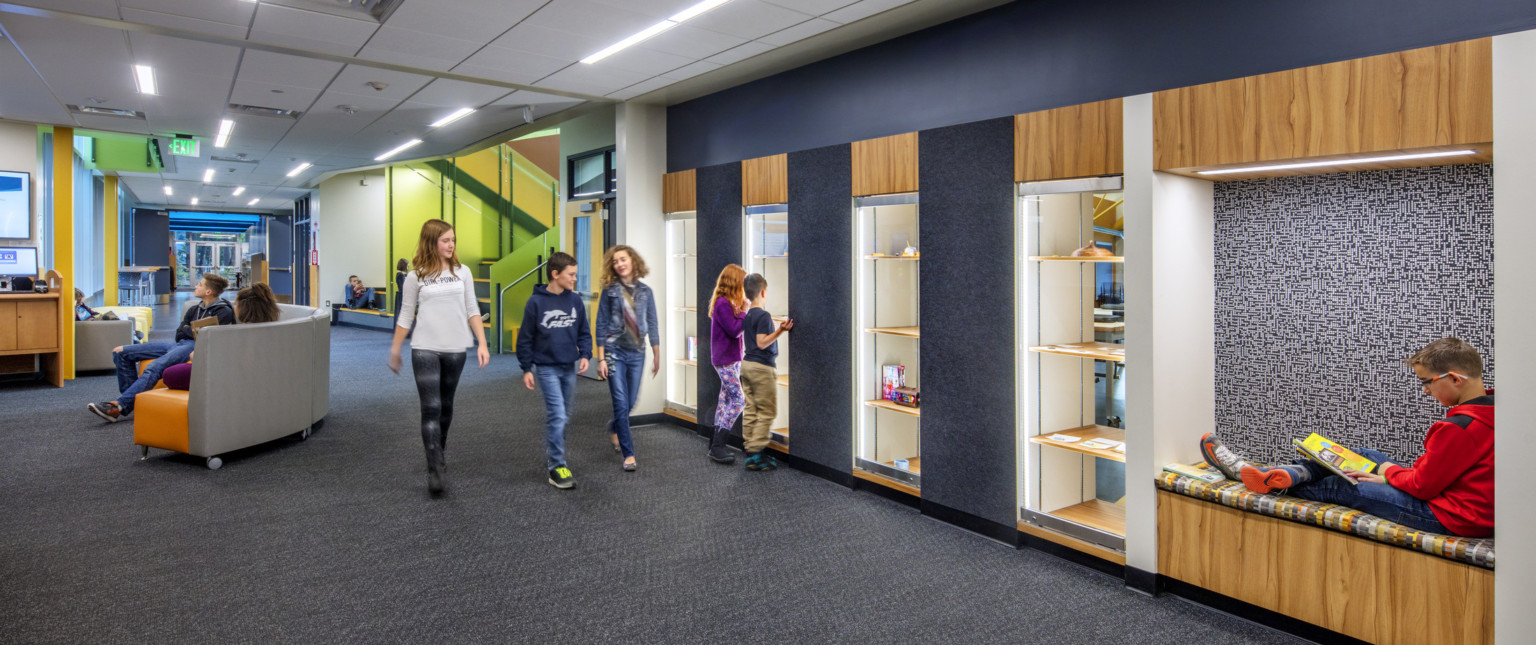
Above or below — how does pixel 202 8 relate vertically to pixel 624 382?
above

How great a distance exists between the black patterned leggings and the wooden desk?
669 centimetres

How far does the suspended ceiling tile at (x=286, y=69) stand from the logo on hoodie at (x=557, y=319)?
9.84 feet

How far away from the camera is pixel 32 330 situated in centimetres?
852

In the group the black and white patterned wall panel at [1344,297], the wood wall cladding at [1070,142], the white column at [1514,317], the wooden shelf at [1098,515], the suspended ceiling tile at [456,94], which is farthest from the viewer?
the suspended ceiling tile at [456,94]

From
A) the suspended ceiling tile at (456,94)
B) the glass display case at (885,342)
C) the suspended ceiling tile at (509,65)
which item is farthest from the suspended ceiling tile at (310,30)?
the glass display case at (885,342)

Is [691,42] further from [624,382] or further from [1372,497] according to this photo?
[1372,497]

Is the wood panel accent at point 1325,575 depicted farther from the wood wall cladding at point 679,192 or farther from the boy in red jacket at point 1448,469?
the wood wall cladding at point 679,192

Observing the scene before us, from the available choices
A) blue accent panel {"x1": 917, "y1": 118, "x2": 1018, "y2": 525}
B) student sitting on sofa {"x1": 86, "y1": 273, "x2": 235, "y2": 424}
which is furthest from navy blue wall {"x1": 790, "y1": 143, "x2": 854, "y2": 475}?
student sitting on sofa {"x1": 86, "y1": 273, "x2": 235, "y2": 424}

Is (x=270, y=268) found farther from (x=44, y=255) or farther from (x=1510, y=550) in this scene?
(x=1510, y=550)

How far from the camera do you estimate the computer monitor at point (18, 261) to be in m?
8.80

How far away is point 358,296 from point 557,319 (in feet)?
45.2

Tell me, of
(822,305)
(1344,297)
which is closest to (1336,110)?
(1344,297)

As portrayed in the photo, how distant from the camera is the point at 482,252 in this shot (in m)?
15.7

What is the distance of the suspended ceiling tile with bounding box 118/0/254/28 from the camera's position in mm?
4691
